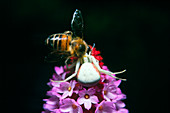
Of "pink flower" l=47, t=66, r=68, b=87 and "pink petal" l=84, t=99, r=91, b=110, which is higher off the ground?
"pink flower" l=47, t=66, r=68, b=87

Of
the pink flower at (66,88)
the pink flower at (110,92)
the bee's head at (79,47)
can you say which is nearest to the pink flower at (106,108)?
the pink flower at (110,92)

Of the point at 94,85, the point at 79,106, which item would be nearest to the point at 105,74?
the point at 94,85

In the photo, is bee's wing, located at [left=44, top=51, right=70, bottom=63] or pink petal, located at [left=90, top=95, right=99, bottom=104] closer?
pink petal, located at [left=90, top=95, right=99, bottom=104]

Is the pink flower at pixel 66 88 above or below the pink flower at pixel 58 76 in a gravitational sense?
below

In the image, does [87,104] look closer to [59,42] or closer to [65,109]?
[65,109]

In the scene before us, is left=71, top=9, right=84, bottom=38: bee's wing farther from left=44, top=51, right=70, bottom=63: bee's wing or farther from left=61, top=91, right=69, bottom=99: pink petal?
left=61, top=91, right=69, bottom=99: pink petal

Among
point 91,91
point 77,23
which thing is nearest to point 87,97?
point 91,91

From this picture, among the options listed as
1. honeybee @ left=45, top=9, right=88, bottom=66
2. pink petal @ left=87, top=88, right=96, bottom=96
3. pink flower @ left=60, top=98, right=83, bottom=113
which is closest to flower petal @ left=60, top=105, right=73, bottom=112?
pink flower @ left=60, top=98, right=83, bottom=113

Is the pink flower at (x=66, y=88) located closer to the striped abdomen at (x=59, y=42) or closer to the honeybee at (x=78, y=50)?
the honeybee at (x=78, y=50)
